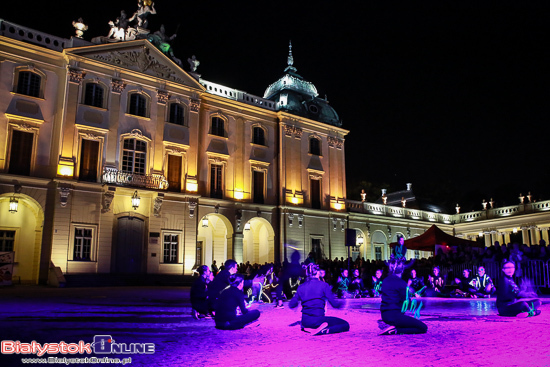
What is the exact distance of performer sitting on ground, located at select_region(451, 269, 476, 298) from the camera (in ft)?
57.7

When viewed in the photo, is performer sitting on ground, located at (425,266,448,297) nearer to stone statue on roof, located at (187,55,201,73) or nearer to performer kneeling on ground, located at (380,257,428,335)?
performer kneeling on ground, located at (380,257,428,335)

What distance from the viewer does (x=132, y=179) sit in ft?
82.9

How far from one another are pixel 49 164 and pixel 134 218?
5.46 metres

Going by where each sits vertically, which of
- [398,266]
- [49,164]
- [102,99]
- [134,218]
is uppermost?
[102,99]

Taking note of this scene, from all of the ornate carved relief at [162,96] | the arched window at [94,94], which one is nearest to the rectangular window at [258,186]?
the ornate carved relief at [162,96]

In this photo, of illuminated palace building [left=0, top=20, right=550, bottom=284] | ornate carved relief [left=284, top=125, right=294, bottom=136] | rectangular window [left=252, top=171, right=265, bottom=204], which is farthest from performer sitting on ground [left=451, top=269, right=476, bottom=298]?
ornate carved relief [left=284, top=125, right=294, bottom=136]

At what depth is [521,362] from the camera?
559 centimetres

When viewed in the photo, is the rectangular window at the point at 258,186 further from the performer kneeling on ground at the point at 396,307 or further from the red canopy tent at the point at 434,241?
the performer kneeling on ground at the point at 396,307

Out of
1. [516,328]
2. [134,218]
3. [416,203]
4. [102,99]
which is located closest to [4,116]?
[102,99]

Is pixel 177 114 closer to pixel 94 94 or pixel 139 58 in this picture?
pixel 139 58

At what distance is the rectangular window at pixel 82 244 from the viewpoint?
23.7 m

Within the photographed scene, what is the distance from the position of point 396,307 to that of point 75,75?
23.1m

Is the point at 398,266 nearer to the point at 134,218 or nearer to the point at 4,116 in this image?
the point at 134,218

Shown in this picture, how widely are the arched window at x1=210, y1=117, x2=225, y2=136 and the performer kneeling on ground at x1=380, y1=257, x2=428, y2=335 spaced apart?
79.1ft
